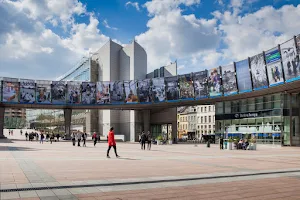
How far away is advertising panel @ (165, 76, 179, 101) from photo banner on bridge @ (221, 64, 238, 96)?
1058cm

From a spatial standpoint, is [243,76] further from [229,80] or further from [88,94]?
[88,94]

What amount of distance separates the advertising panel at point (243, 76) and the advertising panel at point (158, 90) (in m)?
16.4

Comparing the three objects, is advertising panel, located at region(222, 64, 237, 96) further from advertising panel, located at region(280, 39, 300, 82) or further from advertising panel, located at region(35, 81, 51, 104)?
advertising panel, located at region(35, 81, 51, 104)

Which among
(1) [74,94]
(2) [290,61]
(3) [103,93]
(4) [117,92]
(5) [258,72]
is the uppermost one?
(2) [290,61]

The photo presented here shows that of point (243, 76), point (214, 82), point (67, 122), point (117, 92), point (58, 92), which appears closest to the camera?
point (243, 76)

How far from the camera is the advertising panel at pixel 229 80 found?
155ft

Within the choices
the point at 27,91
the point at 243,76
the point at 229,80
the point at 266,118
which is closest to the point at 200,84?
the point at 229,80

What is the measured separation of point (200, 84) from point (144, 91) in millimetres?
12096

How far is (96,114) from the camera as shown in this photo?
84875 millimetres

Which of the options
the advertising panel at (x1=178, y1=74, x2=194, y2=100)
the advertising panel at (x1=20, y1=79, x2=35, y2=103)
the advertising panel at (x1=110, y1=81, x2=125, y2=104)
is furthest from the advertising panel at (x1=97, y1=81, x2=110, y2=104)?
the advertising panel at (x1=178, y1=74, x2=194, y2=100)

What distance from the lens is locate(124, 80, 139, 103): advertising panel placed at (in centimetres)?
6100

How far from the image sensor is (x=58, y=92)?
61406 millimetres

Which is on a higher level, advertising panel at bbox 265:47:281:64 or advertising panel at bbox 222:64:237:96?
advertising panel at bbox 265:47:281:64

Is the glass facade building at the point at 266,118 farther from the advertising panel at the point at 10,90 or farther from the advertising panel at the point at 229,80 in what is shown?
the advertising panel at the point at 10,90
